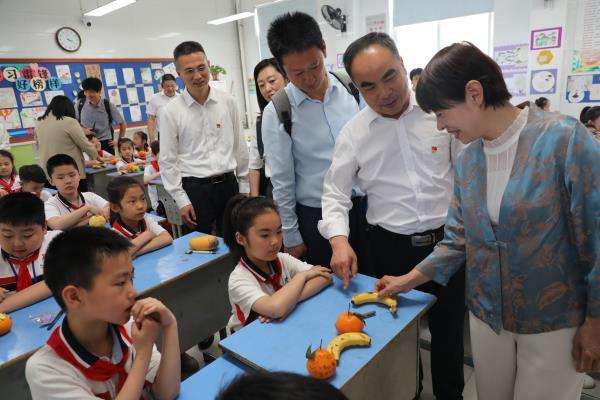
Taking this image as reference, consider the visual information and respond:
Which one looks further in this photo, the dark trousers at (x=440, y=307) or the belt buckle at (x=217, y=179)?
the belt buckle at (x=217, y=179)

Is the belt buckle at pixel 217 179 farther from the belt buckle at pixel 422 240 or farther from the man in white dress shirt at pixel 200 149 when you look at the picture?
the belt buckle at pixel 422 240

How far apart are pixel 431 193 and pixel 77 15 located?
741cm

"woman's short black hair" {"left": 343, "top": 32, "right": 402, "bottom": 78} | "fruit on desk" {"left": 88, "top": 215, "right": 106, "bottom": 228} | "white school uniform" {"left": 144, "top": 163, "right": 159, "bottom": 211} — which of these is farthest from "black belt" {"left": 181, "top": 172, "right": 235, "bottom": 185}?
"woman's short black hair" {"left": 343, "top": 32, "right": 402, "bottom": 78}

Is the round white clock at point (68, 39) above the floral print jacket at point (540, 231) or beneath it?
above

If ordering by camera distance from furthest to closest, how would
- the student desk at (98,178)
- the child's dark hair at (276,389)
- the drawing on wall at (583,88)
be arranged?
the drawing on wall at (583,88), the student desk at (98,178), the child's dark hair at (276,389)

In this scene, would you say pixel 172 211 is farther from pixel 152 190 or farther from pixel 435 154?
pixel 435 154

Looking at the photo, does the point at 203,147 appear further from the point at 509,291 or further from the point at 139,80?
the point at 139,80

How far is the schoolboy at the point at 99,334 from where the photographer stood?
103 centimetres

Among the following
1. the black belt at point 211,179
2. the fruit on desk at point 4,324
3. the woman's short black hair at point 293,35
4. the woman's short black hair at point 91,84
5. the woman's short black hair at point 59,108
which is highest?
the woman's short black hair at point 91,84

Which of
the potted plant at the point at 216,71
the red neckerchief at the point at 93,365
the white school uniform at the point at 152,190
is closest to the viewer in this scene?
the red neckerchief at the point at 93,365

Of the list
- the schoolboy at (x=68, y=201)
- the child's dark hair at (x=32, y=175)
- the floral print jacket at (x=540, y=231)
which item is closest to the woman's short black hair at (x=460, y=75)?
the floral print jacket at (x=540, y=231)

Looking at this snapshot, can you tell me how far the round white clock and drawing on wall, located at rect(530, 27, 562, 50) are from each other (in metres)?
7.04

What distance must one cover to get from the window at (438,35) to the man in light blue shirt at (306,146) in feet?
15.7

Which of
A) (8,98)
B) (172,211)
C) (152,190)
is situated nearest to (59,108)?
(152,190)
